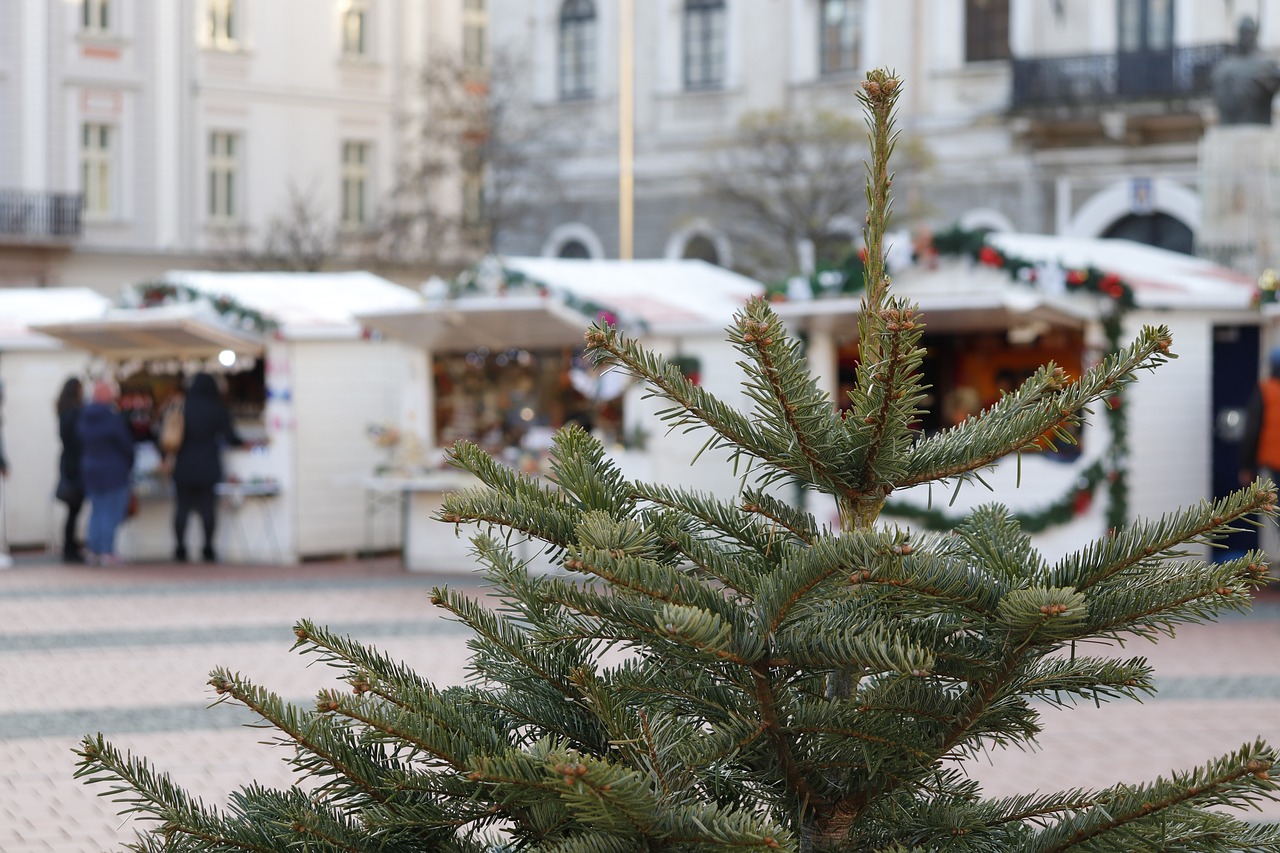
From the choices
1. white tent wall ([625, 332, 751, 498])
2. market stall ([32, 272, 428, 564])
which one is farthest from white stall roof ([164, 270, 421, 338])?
white tent wall ([625, 332, 751, 498])

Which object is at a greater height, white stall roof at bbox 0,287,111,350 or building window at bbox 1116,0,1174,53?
building window at bbox 1116,0,1174,53

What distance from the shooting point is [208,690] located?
21.0ft

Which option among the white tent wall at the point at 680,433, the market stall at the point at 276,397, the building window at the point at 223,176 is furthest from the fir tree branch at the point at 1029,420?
the building window at the point at 223,176

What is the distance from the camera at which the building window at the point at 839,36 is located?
31375mm

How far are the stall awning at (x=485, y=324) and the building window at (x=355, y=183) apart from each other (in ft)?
80.6

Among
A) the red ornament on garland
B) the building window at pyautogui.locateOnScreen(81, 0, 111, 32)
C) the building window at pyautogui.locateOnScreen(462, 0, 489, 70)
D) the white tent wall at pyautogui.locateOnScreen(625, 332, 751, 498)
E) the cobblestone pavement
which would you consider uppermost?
the building window at pyautogui.locateOnScreen(462, 0, 489, 70)

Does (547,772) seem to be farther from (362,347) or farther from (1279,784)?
(362,347)

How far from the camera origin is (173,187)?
38.3 m

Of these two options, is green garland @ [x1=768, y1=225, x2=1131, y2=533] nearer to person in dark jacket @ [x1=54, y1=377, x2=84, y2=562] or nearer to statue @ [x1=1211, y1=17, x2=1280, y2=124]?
statue @ [x1=1211, y1=17, x2=1280, y2=124]

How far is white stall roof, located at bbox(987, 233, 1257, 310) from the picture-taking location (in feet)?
47.1

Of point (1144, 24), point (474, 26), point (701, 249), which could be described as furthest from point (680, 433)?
point (474, 26)

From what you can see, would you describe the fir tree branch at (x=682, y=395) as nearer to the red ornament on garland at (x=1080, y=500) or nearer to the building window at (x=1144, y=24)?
the red ornament on garland at (x=1080, y=500)

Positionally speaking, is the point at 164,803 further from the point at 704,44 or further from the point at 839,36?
the point at 704,44

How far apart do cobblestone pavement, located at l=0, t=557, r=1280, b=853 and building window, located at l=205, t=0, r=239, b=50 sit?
24224 millimetres
